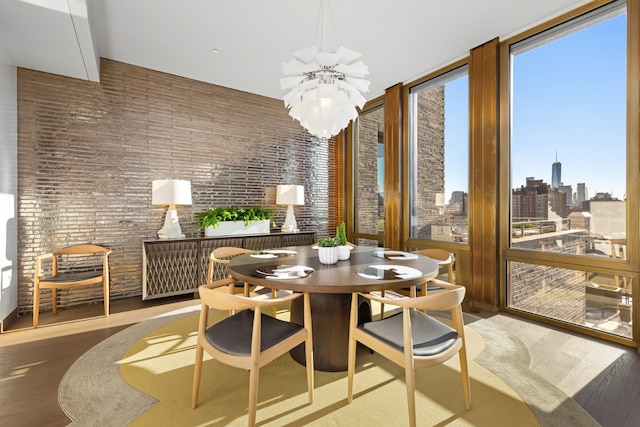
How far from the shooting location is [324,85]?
2.55 m

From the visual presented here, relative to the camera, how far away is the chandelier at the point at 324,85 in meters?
2.49

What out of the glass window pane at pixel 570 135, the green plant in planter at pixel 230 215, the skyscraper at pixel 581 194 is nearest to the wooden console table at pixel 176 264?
the green plant in planter at pixel 230 215

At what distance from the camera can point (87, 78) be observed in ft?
13.3

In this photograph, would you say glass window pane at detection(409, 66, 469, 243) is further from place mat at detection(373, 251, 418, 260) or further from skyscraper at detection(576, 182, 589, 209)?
place mat at detection(373, 251, 418, 260)

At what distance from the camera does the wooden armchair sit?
11.0 feet

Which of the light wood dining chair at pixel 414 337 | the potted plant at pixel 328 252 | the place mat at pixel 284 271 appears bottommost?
the light wood dining chair at pixel 414 337

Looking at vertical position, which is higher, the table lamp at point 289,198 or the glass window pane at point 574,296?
the table lamp at point 289,198

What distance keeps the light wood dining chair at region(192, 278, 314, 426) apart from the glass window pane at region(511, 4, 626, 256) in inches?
118

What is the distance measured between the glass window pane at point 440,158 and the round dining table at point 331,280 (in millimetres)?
1885

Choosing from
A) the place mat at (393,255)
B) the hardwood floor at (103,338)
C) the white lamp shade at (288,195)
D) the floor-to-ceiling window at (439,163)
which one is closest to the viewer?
the hardwood floor at (103,338)

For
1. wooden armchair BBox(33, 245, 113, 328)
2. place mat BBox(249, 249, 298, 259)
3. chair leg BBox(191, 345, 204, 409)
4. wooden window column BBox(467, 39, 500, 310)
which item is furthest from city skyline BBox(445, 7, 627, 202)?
wooden armchair BBox(33, 245, 113, 328)

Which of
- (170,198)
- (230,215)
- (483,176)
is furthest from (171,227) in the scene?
(483,176)

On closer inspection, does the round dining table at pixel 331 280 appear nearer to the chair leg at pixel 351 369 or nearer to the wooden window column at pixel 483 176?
the chair leg at pixel 351 369

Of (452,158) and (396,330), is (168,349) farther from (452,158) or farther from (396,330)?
(452,158)
